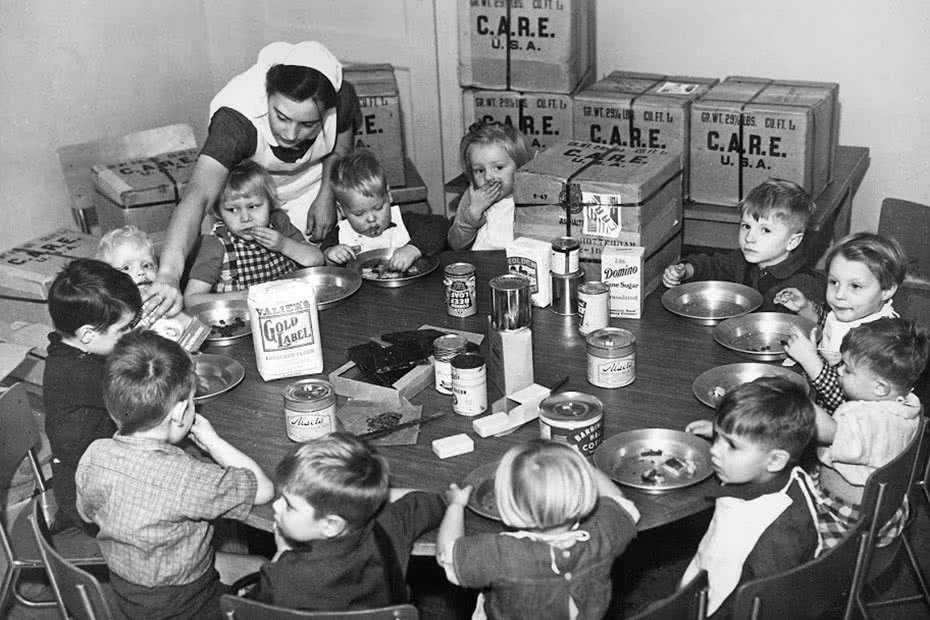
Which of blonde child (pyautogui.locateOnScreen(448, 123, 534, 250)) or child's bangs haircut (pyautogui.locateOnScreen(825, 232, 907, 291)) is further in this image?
blonde child (pyautogui.locateOnScreen(448, 123, 534, 250))

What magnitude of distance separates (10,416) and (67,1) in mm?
2419

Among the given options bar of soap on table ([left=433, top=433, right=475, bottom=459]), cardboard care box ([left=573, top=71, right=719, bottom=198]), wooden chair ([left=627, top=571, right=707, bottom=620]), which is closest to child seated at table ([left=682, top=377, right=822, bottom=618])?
wooden chair ([left=627, top=571, right=707, bottom=620])

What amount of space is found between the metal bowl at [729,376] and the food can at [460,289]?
2.33ft

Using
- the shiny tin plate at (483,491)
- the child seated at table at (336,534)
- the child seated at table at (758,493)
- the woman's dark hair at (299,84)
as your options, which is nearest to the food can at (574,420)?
the shiny tin plate at (483,491)

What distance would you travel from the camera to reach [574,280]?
3090 mm

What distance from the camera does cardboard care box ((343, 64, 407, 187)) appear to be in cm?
462

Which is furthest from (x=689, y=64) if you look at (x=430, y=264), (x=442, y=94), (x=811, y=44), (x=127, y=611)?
(x=127, y=611)

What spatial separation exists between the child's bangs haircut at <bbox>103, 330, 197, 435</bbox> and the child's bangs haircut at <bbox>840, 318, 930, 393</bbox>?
153cm

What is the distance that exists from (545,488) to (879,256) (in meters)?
1.38

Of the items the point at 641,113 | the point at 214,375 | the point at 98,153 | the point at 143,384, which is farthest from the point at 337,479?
the point at 98,153

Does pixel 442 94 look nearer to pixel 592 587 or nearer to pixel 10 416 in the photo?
pixel 10 416

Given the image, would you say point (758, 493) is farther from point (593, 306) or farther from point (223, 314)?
point (223, 314)

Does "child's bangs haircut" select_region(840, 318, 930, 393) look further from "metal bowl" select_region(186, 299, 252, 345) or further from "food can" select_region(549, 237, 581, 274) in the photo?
"metal bowl" select_region(186, 299, 252, 345)

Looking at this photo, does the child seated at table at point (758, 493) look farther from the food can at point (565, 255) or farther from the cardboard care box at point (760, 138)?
the cardboard care box at point (760, 138)
